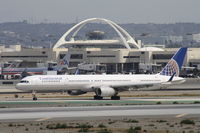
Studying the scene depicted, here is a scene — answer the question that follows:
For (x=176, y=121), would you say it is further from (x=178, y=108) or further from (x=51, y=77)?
(x=51, y=77)

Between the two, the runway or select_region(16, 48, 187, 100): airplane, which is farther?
select_region(16, 48, 187, 100): airplane

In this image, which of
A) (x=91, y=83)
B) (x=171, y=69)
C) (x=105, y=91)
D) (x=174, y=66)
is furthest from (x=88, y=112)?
(x=174, y=66)

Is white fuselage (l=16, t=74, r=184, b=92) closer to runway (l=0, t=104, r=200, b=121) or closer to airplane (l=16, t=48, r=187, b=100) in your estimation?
airplane (l=16, t=48, r=187, b=100)

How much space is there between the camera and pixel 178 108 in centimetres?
6662

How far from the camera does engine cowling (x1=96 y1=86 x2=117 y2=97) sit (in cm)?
8956

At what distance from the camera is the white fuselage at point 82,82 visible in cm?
8888

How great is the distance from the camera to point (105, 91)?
89.6 meters

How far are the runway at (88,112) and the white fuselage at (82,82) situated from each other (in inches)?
795

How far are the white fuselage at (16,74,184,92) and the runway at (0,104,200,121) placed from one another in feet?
66.2

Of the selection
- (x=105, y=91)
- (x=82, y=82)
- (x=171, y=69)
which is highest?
(x=171, y=69)

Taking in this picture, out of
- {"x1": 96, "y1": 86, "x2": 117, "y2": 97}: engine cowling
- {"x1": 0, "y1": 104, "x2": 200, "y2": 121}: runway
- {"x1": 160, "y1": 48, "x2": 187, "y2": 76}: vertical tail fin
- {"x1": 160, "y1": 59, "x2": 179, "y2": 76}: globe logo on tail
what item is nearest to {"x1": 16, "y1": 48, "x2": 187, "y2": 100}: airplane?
{"x1": 96, "y1": 86, "x2": 117, "y2": 97}: engine cowling

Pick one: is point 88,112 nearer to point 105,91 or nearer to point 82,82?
point 105,91

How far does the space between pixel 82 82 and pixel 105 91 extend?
3.55 meters

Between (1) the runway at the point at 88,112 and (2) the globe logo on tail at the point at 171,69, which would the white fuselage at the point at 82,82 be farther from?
(1) the runway at the point at 88,112
